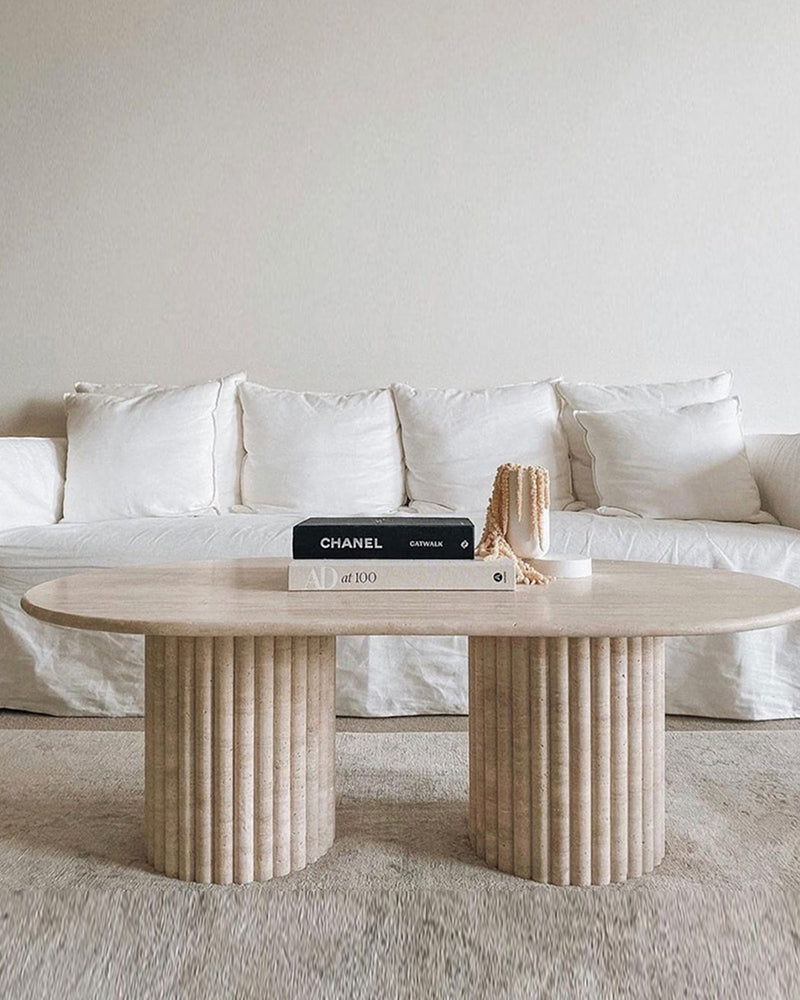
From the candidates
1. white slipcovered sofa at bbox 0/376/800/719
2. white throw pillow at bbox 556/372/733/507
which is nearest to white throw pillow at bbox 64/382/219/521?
white slipcovered sofa at bbox 0/376/800/719

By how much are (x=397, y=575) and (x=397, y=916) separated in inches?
18.0

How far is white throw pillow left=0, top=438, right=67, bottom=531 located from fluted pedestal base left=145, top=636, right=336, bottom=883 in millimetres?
1329

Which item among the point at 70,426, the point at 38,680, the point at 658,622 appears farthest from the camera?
the point at 70,426

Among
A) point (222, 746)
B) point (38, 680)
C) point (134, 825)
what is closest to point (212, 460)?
point (38, 680)

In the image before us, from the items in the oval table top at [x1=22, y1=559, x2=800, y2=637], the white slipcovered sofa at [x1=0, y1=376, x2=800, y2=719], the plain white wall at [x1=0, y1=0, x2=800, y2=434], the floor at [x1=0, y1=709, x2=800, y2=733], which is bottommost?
the floor at [x1=0, y1=709, x2=800, y2=733]

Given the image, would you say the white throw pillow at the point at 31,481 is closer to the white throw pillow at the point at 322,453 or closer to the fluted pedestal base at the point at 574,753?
the white throw pillow at the point at 322,453

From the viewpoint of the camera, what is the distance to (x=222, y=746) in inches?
49.6

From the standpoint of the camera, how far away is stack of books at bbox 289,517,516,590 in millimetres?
1311

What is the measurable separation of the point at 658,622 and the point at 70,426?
7.11 ft

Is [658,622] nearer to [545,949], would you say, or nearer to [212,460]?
[545,949]

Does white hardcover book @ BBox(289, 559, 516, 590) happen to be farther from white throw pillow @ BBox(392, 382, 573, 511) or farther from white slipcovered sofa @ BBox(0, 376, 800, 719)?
white throw pillow @ BBox(392, 382, 573, 511)

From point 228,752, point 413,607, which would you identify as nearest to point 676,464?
point 413,607

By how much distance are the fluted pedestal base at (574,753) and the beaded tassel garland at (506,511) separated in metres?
0.22

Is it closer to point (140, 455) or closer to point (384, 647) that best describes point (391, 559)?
point (384, 647)
